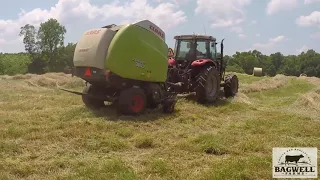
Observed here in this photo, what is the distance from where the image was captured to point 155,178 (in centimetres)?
446

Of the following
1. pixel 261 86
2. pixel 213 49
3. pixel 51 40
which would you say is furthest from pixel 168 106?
pixel 51 40

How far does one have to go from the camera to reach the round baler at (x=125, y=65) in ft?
27.7

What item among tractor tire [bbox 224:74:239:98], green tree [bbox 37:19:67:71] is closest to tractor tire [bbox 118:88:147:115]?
tractor tire [bbox 224:74:239:98]

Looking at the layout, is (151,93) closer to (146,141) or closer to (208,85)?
(208,85)

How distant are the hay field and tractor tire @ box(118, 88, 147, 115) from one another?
10.6 inches

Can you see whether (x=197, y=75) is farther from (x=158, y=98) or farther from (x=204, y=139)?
(x=204, y=139)

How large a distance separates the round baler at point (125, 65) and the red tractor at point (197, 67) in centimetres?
172

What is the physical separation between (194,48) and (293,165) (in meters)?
7.88

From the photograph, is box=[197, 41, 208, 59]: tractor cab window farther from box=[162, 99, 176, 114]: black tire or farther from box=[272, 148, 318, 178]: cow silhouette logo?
box=[272, 148, 318, 178]: cow silhouette logo

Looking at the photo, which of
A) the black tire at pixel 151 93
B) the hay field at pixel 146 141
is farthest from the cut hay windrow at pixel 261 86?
the black tire at pixel 151 93

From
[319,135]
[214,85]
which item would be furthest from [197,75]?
[319,135]

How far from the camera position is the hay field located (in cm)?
467

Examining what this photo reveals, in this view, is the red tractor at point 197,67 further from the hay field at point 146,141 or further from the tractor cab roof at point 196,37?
the hay field at point 146,141

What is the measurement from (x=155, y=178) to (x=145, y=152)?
134 cm
